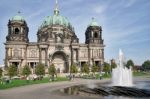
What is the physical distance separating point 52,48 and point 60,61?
705 cm

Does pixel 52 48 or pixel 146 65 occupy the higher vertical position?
pixel 52 48

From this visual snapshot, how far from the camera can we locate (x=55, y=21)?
4503 inches

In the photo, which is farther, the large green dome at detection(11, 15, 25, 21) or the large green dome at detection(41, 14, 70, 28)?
the large green dome at detection(41, 14, 70, 28)

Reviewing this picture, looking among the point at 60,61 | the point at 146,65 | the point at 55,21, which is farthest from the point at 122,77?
the point at 146,65

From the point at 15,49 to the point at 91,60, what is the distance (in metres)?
30.8

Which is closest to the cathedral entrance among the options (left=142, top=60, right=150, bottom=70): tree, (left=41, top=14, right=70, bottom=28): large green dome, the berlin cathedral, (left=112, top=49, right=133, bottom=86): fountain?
the berlin cathedral

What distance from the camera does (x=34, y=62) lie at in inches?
3952

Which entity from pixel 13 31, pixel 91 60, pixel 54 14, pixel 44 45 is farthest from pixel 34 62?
pixel 54 14

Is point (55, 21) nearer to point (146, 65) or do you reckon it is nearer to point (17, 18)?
point (17, 18)

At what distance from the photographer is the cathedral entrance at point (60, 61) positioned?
104m

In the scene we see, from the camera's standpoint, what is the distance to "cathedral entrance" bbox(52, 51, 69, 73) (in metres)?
104

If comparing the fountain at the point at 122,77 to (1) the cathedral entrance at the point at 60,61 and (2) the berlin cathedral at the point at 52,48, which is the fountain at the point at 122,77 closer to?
(2) the berlin cathedral at the point at 52,48

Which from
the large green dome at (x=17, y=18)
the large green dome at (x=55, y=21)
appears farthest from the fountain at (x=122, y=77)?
the large green dome at (x=55, y=21)

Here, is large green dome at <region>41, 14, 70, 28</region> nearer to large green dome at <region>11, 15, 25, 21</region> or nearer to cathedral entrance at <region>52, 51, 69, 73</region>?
large green dome at <region>11, 15, 25, 21</region>
